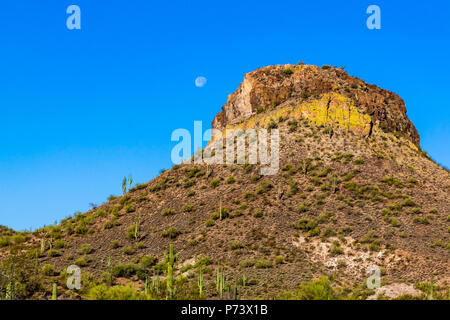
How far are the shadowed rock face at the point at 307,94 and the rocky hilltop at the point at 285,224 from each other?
0.18m

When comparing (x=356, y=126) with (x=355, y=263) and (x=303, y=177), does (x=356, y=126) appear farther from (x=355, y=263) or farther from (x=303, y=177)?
(x=355, y=263)

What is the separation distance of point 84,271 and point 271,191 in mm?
18060

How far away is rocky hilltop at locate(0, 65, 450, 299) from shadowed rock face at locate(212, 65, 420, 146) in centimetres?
18

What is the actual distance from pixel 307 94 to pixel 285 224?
72.8 feet

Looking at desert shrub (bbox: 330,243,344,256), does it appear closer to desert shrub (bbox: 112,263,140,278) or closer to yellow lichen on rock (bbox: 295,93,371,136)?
desert shrub (bbox: 112,263,140,278)

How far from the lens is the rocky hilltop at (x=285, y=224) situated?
3391 cm

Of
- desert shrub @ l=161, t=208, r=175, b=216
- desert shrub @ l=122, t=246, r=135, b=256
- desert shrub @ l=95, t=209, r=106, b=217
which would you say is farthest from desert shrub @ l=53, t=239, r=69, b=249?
desert shrub @ l=161, t=208, r=175, b=216

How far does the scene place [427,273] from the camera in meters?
34.2

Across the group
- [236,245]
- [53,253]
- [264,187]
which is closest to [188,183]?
[264,187]

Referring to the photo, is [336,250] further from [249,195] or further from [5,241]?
[5,241]

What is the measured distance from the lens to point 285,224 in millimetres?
42844

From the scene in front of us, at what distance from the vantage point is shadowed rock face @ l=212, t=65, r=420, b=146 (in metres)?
59.4
